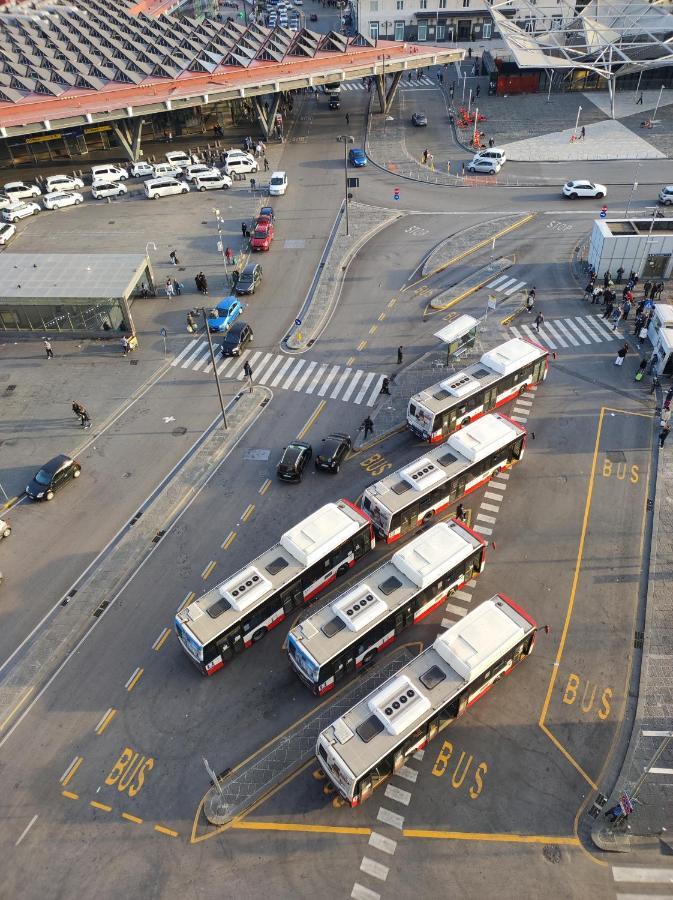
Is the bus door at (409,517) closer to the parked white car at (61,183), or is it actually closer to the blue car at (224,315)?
the blue car at (224,315)

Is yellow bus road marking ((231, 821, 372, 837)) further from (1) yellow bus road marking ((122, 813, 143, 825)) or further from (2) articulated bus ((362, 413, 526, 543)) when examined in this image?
(2) articulated bus ((362, 413, 526, 543))

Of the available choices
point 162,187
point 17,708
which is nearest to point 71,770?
point 17,708

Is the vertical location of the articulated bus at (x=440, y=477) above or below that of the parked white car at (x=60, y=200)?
below

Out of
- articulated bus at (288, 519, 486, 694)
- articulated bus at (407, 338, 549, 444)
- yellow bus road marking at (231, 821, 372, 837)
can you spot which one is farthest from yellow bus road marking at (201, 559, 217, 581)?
articulated bus at (407, 338, 549, 444)

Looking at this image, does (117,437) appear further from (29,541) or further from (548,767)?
(548,767)

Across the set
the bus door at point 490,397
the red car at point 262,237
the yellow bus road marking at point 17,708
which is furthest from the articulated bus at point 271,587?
the red car at point 262,237
